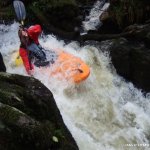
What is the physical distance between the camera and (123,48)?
305 inches

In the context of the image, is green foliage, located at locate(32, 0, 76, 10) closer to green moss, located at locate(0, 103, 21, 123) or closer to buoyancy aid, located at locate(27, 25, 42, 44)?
buoyancy aid, located at locate(27, 25, 42, 44)

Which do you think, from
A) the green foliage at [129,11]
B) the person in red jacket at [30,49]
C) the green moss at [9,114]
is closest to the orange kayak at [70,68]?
the person in red jacket at [30,49]

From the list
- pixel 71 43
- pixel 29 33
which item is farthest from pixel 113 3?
pixel 29 33

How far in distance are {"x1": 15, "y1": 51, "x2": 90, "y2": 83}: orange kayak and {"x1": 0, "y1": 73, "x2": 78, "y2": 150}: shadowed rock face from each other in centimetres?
273

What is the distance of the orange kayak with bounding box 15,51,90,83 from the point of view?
7241 millimetres

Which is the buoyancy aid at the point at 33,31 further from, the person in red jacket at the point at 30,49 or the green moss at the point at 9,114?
the green moss at the point at 9,114

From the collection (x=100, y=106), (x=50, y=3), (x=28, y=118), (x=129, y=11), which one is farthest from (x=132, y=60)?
(x=28, y=118)

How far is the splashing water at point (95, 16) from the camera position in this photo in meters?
10.4

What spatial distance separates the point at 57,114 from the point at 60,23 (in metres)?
6.48

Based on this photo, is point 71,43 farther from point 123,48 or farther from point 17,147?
point 17,147

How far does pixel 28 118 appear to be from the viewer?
3561 millimetres

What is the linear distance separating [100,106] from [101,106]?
0.02 metres

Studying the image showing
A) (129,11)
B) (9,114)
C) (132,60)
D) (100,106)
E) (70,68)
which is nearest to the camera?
(9,114)

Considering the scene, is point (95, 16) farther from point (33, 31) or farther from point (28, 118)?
point (28, 118)
